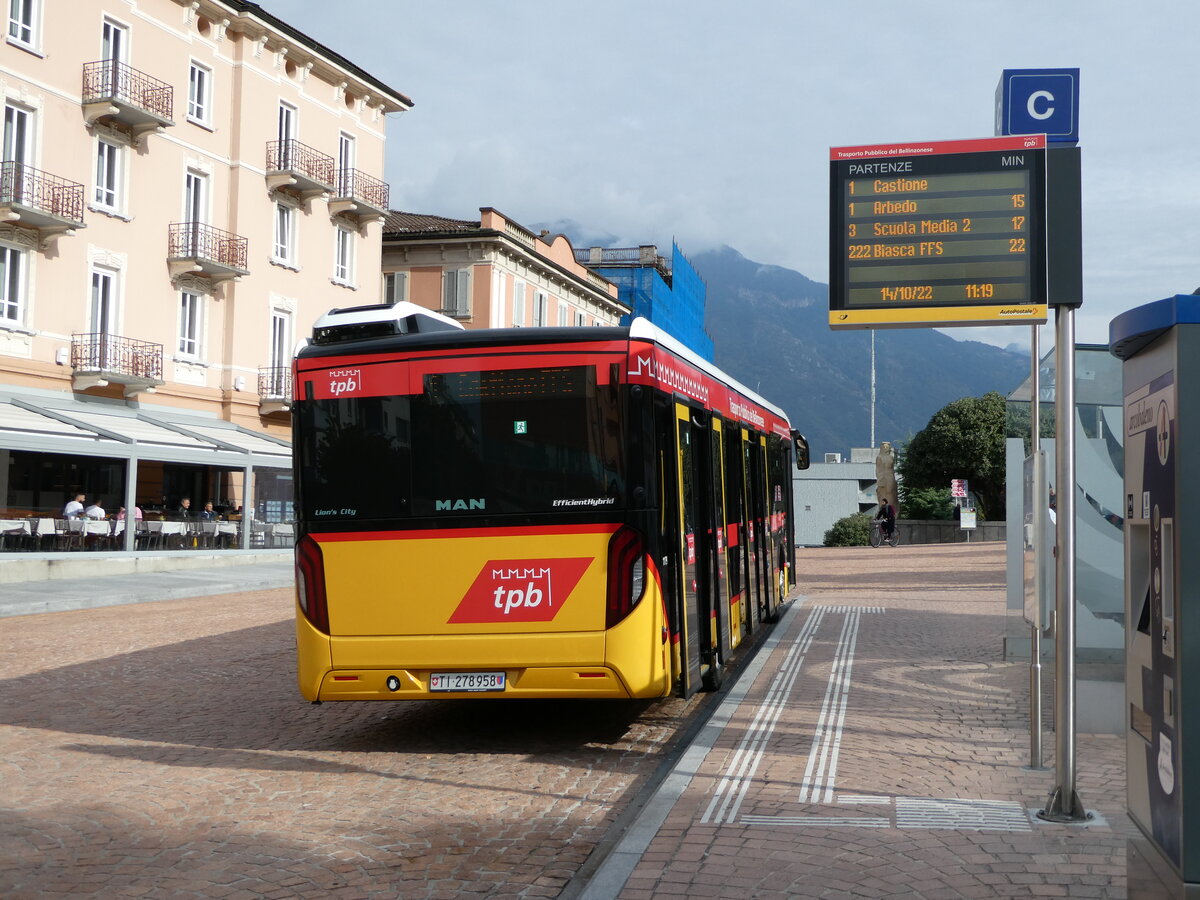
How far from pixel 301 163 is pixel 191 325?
271 inches

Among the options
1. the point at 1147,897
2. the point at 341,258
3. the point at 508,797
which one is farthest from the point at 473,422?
the point at 341,258

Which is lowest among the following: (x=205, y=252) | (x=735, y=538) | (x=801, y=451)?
(x=735, y=538)

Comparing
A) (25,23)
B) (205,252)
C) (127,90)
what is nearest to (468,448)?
(25,23)

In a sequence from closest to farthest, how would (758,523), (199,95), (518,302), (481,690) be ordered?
Result: (481,690)
(758,523)
(199,95)
(518,302)

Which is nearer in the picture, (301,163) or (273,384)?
(273,384)

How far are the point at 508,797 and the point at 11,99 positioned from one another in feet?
87.8

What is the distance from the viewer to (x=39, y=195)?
28906 mm

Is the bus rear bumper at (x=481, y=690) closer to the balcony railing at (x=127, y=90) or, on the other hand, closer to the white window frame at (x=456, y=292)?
the balcony railing at (x=127, y=90)

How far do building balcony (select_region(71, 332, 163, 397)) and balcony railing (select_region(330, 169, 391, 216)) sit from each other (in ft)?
32.4

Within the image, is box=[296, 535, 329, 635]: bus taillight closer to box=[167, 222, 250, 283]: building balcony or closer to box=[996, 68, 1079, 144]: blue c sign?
box=[996, 68, 1079, 144]: blue c sign

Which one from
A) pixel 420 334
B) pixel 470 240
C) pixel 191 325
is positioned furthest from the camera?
pixel 470 240

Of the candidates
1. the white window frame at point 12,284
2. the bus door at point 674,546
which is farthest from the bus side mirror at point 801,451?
the white window frame at point 12,284

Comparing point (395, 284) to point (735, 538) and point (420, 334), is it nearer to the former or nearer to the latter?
point (735, 538)

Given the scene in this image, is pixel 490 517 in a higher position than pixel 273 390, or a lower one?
lower
